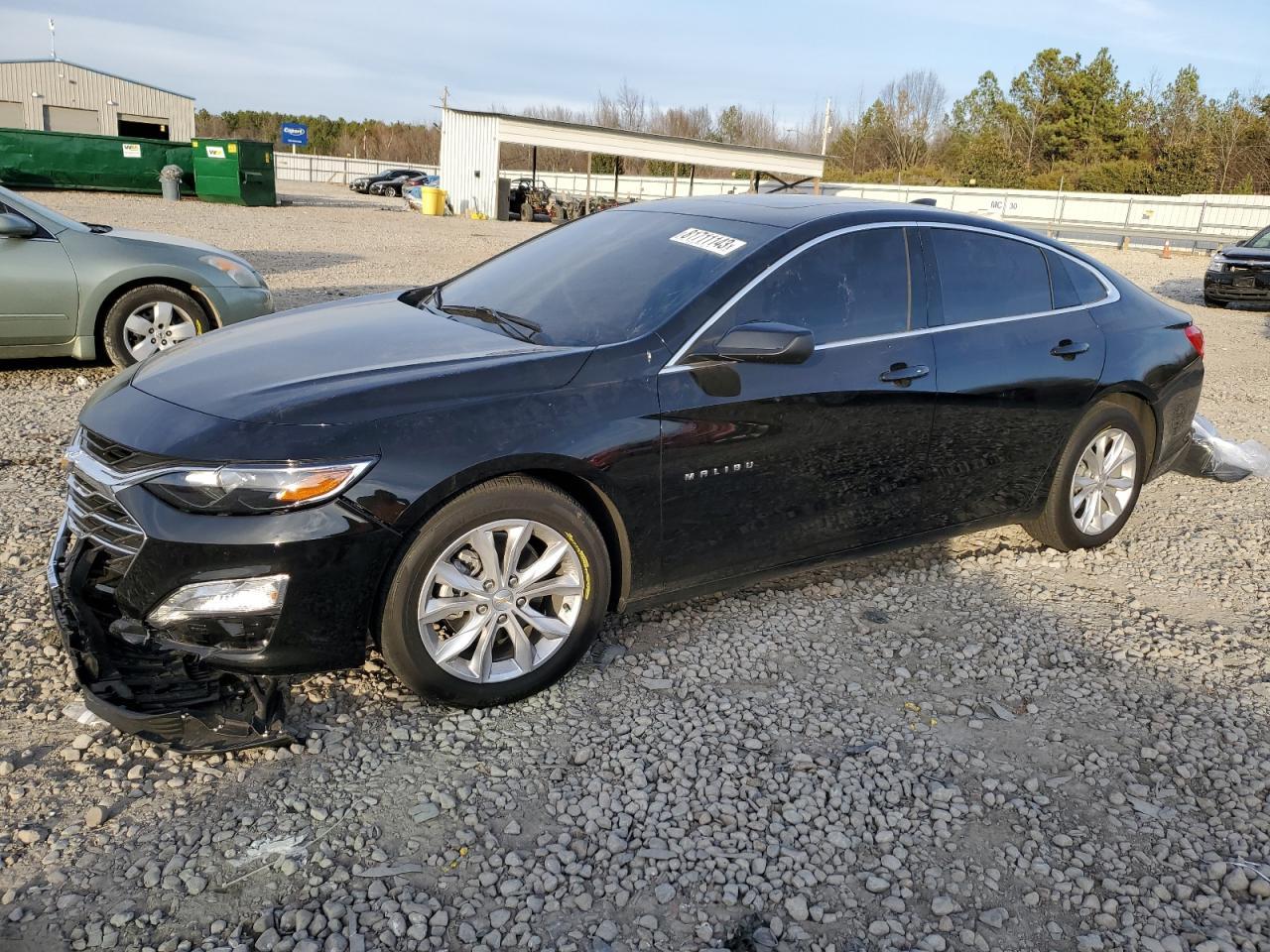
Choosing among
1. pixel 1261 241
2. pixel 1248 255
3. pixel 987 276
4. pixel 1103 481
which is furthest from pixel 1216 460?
pixel 1261 241

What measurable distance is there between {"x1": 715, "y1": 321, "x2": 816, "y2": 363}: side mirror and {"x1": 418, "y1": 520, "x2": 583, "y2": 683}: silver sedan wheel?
2.97 feet

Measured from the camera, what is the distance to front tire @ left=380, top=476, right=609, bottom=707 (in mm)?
3176

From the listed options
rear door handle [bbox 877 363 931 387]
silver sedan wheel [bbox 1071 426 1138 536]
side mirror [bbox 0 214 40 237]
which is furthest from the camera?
side mirror [bbox 0 214 40 237]

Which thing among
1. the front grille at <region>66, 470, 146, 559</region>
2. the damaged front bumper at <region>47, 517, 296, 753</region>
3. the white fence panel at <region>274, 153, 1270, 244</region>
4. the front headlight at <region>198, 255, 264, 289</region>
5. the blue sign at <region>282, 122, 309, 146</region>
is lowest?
the damaged front bumper at <region>47, 517, 296, 753</region>

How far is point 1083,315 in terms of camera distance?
4809mm

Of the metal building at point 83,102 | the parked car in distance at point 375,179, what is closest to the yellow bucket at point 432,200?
the parked car in distance at point 375,179

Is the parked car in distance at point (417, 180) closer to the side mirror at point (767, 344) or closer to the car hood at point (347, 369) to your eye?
the car hood at point (347, 369)

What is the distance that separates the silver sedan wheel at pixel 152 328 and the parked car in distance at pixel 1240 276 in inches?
663

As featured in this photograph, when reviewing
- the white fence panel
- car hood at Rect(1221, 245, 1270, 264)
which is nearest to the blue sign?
the white fence panel

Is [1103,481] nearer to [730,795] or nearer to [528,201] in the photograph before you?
[730,795]

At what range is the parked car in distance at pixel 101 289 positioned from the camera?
7.19 m

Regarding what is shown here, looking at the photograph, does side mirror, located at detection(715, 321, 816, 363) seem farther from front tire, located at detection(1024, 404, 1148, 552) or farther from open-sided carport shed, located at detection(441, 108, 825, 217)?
open-sided carport shed, located at detection(441, 108, 825, 217)

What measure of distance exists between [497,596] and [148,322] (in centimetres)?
563

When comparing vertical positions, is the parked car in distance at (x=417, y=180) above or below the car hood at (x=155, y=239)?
above
